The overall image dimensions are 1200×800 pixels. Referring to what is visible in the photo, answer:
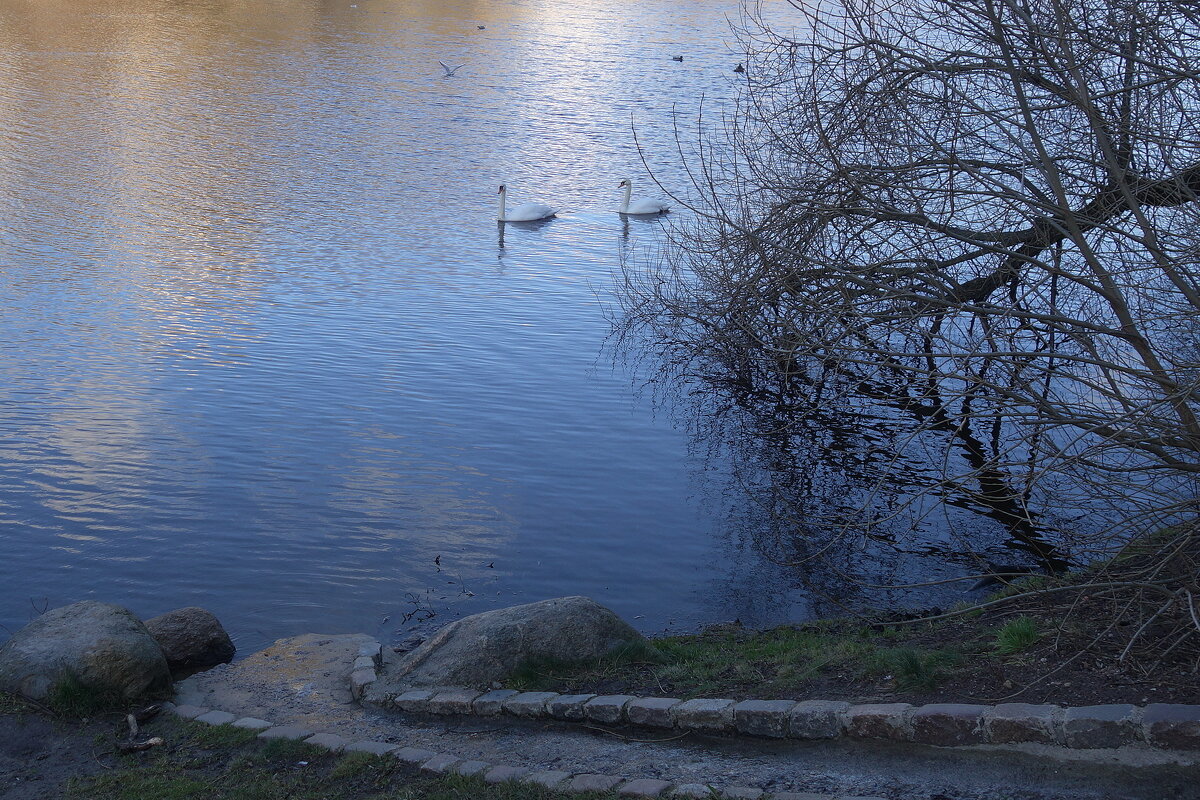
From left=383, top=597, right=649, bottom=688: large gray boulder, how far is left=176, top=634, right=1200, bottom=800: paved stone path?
381mm

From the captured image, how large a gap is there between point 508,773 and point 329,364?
11.0 meters

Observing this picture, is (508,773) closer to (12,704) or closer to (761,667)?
(761,667)

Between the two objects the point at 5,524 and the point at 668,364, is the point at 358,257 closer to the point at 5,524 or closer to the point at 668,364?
the point at 668,364

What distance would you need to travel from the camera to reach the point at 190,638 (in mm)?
8609

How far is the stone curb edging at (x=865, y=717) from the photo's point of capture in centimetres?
518

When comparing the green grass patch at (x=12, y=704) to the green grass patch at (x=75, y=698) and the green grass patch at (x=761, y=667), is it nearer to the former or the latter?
the green grass patch at (x=75, y=698)

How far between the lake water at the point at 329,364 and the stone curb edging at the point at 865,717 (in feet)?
9.20

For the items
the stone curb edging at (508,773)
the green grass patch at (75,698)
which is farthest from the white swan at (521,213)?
the stone curb edging at (508,773)

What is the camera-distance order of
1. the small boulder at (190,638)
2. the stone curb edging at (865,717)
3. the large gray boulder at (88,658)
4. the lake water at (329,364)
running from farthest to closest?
the lake water at (329,364) < the small boulder at (190,638) < the large gray boulder at (88,658) < the stone curb edging at (865,717)

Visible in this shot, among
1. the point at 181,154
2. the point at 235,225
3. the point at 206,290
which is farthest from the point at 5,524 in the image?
the point at 181,154

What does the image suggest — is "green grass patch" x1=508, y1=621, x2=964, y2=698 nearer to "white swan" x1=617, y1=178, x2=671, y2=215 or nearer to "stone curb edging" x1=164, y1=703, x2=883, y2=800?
"stone curb edging" x1=164, y1=703, x2=883, y2=800

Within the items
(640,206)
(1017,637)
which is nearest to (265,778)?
(1017,637)

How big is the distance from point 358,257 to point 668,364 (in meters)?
7.31

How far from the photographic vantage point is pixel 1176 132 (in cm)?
714
